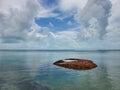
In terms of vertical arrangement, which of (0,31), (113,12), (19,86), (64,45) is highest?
(113,12)

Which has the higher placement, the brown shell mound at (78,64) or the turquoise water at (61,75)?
the brown shell mound at (78,64)

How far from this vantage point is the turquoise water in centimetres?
469

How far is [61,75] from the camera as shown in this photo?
5.21m

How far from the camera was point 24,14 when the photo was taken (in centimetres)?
552

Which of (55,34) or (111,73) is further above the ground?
(55,34)

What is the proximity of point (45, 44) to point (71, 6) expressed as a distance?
1091 millimetres

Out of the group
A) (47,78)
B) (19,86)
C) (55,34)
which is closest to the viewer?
(19,86)

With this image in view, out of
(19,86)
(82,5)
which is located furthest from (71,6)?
(19,86)

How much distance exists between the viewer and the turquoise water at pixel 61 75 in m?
4.69

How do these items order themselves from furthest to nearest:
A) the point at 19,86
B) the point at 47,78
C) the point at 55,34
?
1. the point at 55,34
2. the point at 47,78
3. the point at 19,86

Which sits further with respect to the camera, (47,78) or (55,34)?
(55,34)

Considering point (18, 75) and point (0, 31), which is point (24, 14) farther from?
point (18, 75)

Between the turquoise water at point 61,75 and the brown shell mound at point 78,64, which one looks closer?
the turquoise water at point 61,75

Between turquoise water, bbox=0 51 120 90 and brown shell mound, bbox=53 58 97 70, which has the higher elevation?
brown shell mound, bbox=53 58 97 70
